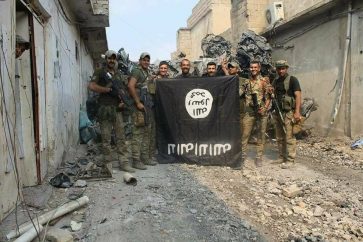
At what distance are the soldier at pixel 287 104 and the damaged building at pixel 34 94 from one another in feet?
11.8

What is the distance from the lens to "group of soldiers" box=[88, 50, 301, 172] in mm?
5785

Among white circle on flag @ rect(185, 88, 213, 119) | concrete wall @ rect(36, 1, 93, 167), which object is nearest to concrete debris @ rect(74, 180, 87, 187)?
concrete wall @ rect(36, 1, 93, 167)

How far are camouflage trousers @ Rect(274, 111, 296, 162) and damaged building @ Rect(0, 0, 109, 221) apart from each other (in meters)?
3.67

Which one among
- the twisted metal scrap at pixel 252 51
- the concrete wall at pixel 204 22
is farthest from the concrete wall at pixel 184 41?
the twisted metal scrap at pixel 252 51

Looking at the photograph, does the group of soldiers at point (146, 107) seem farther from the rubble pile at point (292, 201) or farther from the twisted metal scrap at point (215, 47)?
the twisted metal scrap at point (215, 47)

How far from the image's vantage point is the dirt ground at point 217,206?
359 cm

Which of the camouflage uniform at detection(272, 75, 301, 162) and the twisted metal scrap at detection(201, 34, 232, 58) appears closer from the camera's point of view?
the camouflage uniform at detection(272, 75, 301, 162)

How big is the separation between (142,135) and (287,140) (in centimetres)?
244

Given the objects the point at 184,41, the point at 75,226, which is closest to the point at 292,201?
the point at 75,226

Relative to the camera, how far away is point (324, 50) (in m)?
9.41

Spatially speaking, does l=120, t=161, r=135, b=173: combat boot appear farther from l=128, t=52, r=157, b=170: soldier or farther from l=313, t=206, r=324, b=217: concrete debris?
l=313, t=206, r=324, b=217: concrete debris

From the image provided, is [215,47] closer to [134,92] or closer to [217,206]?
[134,92]

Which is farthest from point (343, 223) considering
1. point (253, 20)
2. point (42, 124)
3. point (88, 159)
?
point (253, 20)

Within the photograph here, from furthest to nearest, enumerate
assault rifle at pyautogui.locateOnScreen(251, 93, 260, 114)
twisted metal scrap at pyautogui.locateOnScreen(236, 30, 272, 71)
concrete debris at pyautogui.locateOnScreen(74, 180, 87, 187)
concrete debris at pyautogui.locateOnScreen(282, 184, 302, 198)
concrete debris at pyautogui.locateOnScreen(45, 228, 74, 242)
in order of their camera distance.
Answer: twisted metal scrap at pyautogui.locateOnScreen(236, 30, 272, 71), assault rifle at pyautogui.locateOnScreen(251, 93, 260, 114), concrete debris at pyautogui.locateOnScreen(74, 180, 87, 187), concrete debris at pyautogui.locateOnScreen(282, 184, 302, 198), concrete debris at pyautogui.locateOnScreen(45, 228, 74, 242)
